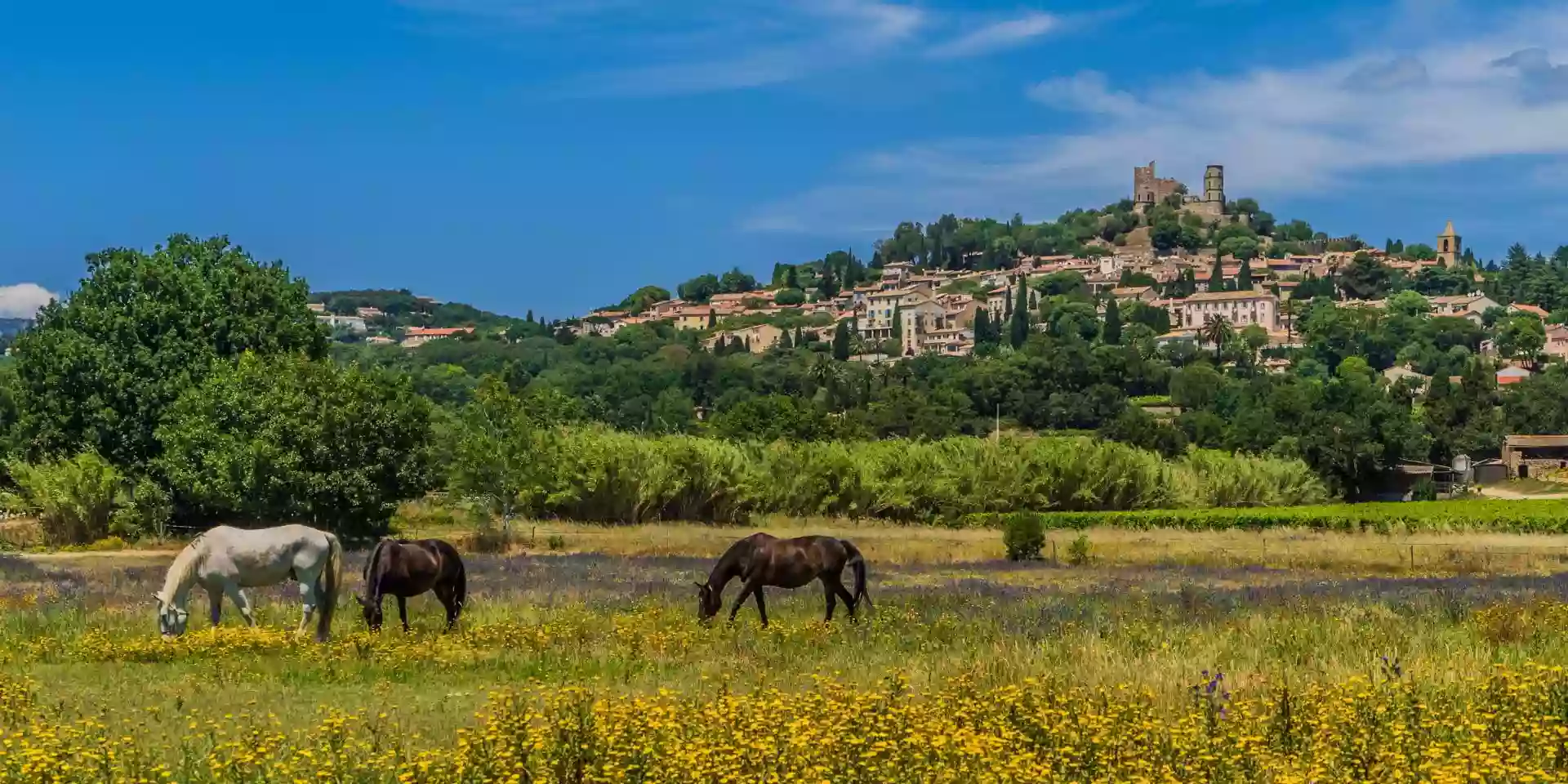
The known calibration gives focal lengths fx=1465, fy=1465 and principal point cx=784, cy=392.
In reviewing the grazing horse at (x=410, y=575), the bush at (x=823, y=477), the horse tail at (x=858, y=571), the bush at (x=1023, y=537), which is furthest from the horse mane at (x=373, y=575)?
the bush at (x=823, y=477)

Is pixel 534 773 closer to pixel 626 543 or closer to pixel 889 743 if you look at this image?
pixel 889 743

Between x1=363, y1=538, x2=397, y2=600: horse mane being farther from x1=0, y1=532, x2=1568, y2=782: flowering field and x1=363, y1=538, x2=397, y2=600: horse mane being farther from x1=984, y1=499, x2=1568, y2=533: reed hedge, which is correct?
x1=984, y1=499, x2=1568, y2=533: reed hedge

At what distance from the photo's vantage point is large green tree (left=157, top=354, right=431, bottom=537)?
46188mm

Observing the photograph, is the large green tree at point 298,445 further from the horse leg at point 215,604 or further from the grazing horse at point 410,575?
the grazing horse at point 410,575

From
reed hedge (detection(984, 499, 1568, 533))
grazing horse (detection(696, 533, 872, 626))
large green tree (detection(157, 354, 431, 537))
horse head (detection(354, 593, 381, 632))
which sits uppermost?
large green tree (detection(157, 354, 431, 537))

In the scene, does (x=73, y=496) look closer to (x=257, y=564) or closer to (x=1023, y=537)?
(x=257, y=564)

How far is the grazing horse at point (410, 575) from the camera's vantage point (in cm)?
2095

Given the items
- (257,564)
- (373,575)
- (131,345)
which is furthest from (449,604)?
(131,345)

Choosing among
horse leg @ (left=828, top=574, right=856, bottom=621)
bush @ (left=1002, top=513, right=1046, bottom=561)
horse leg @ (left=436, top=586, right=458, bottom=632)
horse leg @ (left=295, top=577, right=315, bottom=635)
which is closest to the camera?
horse leg @ (left=295, top=577, right=315, bottom=635)

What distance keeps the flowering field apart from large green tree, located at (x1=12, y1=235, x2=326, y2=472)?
81.2 ft

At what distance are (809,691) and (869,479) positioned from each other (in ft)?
179

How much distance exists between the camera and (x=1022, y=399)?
15150 centimetres

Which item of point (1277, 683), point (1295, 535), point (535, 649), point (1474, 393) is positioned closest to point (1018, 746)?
point (1277, 683)

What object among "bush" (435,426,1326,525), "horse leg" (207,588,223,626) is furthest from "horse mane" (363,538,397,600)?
"bush" (435,426,1326,525)
